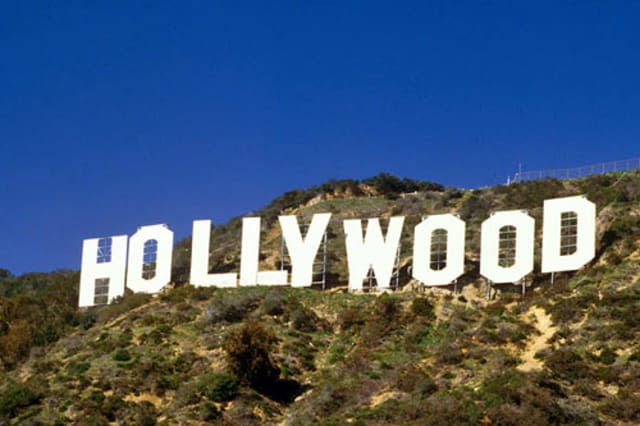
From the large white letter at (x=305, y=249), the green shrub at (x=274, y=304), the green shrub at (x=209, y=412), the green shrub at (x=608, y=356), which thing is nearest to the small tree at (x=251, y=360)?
the green shrub at (x=209, y=412)

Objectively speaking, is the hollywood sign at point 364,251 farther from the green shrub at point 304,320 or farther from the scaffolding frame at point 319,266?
the green shrub at point 304,320

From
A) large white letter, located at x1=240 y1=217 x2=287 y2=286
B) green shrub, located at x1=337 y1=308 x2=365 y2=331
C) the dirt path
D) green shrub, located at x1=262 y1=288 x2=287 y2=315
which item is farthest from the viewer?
large white letter, located at x1=240 y1=217 x2=287 y2=286

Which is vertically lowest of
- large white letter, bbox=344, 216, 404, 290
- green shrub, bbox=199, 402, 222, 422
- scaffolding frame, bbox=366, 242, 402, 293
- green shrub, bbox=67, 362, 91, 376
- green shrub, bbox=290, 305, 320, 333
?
green shrub, bbox=199, 402, 222, 422

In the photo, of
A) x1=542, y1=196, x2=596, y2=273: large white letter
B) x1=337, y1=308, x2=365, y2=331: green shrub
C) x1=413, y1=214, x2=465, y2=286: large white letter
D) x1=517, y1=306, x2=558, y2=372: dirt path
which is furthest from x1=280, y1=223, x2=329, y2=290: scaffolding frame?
x1=517, y1=306, x2=558, y2=372: dirt path

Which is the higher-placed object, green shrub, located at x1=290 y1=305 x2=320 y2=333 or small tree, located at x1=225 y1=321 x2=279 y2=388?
green shrub, located at x1=290 y1=305 x2=320 y2=333

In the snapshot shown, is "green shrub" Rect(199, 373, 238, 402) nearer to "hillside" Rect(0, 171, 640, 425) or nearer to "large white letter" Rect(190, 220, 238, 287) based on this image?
"hillside" Rect(0, 171, 640, 425)

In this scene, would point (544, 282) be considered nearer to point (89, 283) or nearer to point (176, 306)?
point (176, 306)
